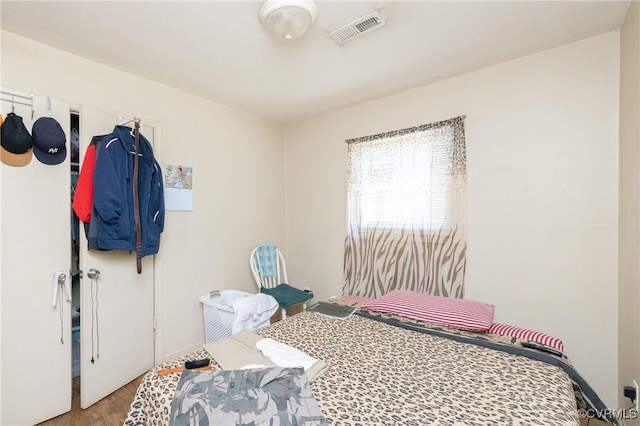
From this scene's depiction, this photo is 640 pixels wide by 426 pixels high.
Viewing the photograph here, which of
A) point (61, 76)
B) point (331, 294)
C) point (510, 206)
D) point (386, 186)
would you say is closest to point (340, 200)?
point (386, 186)

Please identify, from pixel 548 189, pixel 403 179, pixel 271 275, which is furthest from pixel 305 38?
pixel 271 275

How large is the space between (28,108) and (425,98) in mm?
2951

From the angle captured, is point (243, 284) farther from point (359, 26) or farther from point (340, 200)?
point (359, 26)

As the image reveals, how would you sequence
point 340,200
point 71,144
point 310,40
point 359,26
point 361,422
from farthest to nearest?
1. point 340,200
2. point 71,144
3. point 310,40
4. point 359,26
5. point 361,422

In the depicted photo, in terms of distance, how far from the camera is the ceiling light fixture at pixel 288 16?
152cm

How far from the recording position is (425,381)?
127 centimetres

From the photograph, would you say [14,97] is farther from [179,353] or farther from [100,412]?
[179,353]

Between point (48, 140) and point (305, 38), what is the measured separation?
70.1 inches

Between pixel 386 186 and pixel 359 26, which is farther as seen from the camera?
pixel 386 186

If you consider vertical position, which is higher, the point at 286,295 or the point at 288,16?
the point at 288,16

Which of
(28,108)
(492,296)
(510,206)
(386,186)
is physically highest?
(28,108)

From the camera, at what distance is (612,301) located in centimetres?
188

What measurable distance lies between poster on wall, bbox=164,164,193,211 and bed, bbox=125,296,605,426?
1516mm

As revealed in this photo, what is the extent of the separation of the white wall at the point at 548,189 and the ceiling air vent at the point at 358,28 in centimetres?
104
